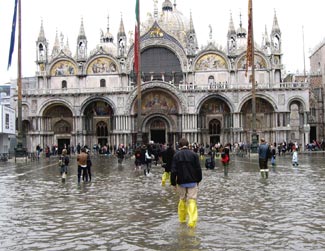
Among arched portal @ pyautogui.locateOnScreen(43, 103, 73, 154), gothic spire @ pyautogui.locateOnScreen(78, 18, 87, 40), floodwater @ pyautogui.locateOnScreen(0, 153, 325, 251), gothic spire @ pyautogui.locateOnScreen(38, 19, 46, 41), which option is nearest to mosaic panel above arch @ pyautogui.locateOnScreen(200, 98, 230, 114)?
arched portal @ pyautogui.locateOnScreen(43, 103, 73, 154)

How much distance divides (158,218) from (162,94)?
173 feet

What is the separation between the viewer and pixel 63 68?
67.6 m

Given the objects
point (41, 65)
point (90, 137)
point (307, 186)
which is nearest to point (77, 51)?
point (41, 65)

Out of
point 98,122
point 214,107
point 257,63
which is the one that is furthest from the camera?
point 98,122

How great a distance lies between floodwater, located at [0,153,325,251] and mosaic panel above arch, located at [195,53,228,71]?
46052 mm

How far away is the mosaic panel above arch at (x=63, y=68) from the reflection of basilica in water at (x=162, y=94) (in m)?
0.13

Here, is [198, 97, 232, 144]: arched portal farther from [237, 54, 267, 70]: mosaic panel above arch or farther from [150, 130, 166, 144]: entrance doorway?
[237, 54, 267, 70]: mosaic panel above arch

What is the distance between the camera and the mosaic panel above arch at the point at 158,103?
6475 centimetres

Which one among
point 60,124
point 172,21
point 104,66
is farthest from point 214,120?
point 60,124

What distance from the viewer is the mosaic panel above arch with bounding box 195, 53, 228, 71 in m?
65.9

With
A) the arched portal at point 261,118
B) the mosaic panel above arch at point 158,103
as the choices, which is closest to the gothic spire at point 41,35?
the mosaic panel above arch at point 158,103

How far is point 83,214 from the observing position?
44.3 feet

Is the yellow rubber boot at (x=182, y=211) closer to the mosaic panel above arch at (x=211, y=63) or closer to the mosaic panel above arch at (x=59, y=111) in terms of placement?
the mosaic panel above arch at (x=211, y=63)

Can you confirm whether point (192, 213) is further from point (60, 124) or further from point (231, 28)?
point (231, 28)
